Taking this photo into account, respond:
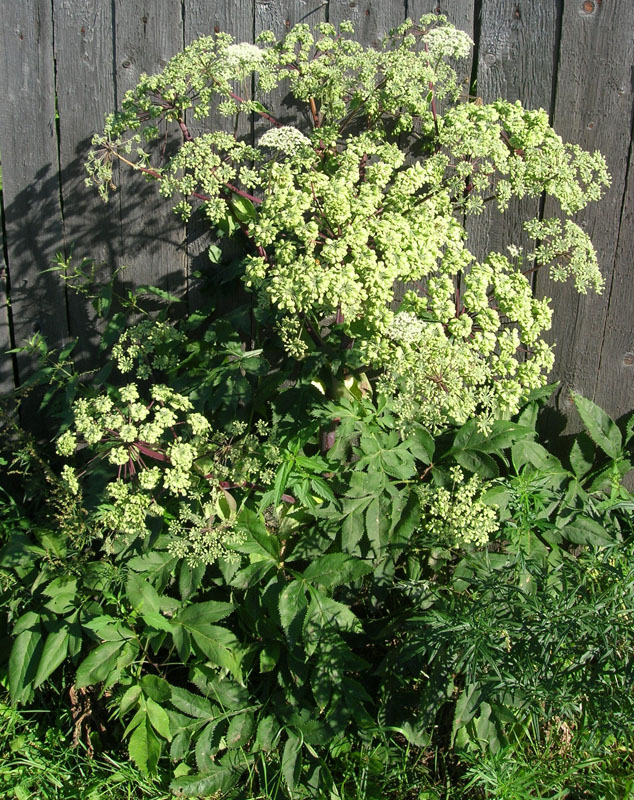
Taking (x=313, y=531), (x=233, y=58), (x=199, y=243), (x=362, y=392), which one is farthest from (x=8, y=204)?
(x=313, y=531)

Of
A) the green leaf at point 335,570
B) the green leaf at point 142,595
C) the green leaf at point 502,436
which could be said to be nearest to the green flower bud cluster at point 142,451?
the green leaf at point 142,595

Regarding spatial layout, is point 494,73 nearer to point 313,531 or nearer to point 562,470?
point 562,470

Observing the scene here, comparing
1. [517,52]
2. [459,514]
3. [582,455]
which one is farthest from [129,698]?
[517,52]

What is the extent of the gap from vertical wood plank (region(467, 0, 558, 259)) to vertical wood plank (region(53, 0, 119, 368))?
173cm

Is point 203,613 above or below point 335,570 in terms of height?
below

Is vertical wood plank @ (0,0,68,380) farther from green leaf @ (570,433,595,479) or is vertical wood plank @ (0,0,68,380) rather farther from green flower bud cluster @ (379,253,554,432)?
green leaf @ (570,433,595,479)

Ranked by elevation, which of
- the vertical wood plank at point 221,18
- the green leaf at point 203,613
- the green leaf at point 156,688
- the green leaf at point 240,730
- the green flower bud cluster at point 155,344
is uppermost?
the vertical wood plank at point 221,18

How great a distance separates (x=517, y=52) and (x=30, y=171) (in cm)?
237

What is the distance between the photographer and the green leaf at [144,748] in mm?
2447

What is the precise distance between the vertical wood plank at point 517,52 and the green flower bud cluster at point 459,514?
→ 1.72 metres

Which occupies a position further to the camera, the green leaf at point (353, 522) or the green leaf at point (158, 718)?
the green leaf at point (353, 522)

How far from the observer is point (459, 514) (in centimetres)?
253

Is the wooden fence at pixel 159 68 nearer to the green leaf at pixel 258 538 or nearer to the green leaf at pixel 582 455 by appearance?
the green leaf at pixel 582 455

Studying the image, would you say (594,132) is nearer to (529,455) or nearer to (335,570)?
(529,455)
